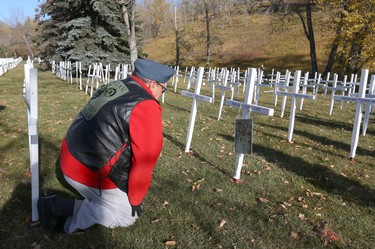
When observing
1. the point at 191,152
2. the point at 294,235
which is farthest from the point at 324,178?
the point at 191,152

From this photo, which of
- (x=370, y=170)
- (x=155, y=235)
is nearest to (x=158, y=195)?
(x=155, y=235)

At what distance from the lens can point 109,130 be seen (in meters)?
2.76

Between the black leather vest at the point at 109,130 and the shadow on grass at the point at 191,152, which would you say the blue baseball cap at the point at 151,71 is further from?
the shadow on grass at the point at 191,152

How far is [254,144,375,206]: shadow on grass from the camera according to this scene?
4461mm

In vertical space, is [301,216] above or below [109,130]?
below

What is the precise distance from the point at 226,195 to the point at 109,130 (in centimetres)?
217

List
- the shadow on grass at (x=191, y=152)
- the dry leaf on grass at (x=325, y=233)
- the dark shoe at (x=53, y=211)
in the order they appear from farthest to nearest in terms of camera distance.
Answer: the shadow on grass at (x=191, y=152), the dry leaf on grass at (x=325, y=233), the dark shoe at (x=53, y=211)

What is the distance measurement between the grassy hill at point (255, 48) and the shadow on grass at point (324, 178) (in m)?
32.2

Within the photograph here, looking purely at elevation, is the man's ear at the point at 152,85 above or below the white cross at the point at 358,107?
above

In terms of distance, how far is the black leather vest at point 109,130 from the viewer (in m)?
2.71

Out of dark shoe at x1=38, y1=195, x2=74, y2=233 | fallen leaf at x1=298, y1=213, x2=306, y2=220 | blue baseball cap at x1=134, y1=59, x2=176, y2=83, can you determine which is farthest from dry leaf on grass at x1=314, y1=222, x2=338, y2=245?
dark shoe at x1=38, y1=195, x2=74, y2=233

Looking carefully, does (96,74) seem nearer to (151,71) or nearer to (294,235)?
(151,71)

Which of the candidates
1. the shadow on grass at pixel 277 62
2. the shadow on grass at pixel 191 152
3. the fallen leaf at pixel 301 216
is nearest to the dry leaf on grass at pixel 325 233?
the fallen leaf at pixel 301 216

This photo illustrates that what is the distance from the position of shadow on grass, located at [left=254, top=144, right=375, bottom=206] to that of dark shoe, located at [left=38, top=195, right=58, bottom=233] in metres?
3.76
